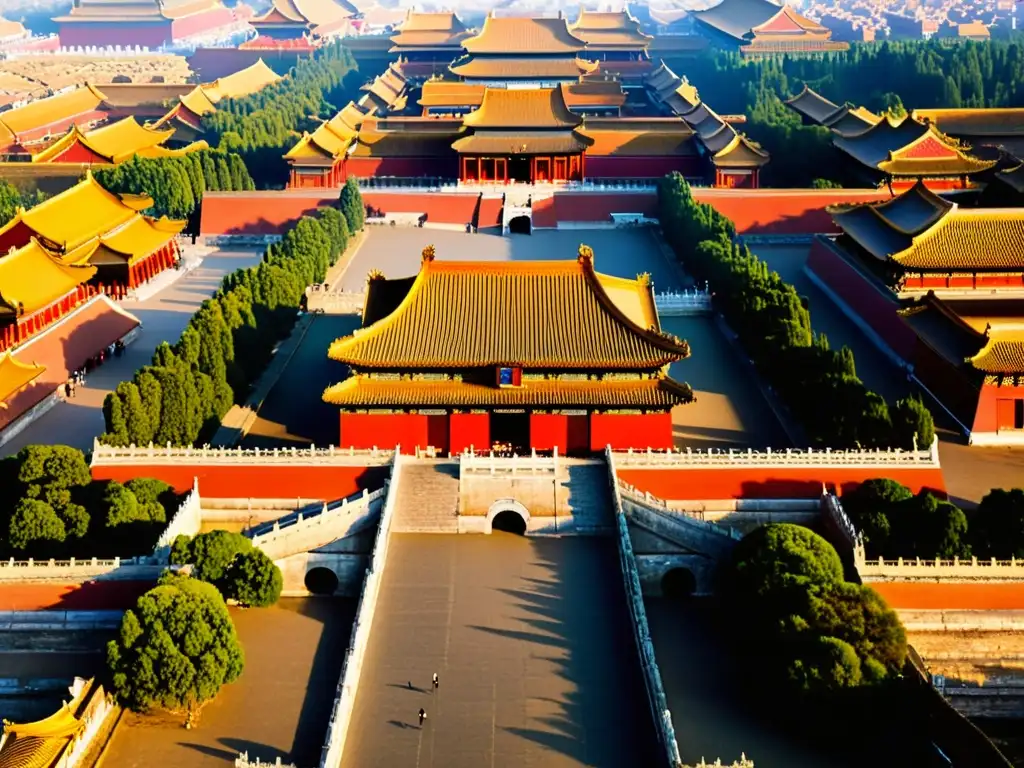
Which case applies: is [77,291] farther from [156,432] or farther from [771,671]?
[771,671]

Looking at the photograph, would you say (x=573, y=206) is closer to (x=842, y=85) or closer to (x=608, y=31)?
(x=842, y=85)

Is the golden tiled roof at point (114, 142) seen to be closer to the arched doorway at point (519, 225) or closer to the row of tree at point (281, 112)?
the row of tree at point (281, 112)

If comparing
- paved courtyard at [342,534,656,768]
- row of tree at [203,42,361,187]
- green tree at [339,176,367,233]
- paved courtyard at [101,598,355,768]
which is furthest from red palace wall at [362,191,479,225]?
paved courtyard at [101,598,355,768]

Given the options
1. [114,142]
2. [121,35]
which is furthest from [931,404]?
[121,35]

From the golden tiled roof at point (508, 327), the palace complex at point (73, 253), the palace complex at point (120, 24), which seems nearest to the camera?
the golden tiled roof at point (508, 327)

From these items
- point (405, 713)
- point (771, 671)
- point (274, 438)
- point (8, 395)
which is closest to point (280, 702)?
point (405, 713)

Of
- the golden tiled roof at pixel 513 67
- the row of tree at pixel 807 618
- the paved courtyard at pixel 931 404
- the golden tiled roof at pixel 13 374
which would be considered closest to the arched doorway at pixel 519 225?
the paved courtyard at pixel 931 404
